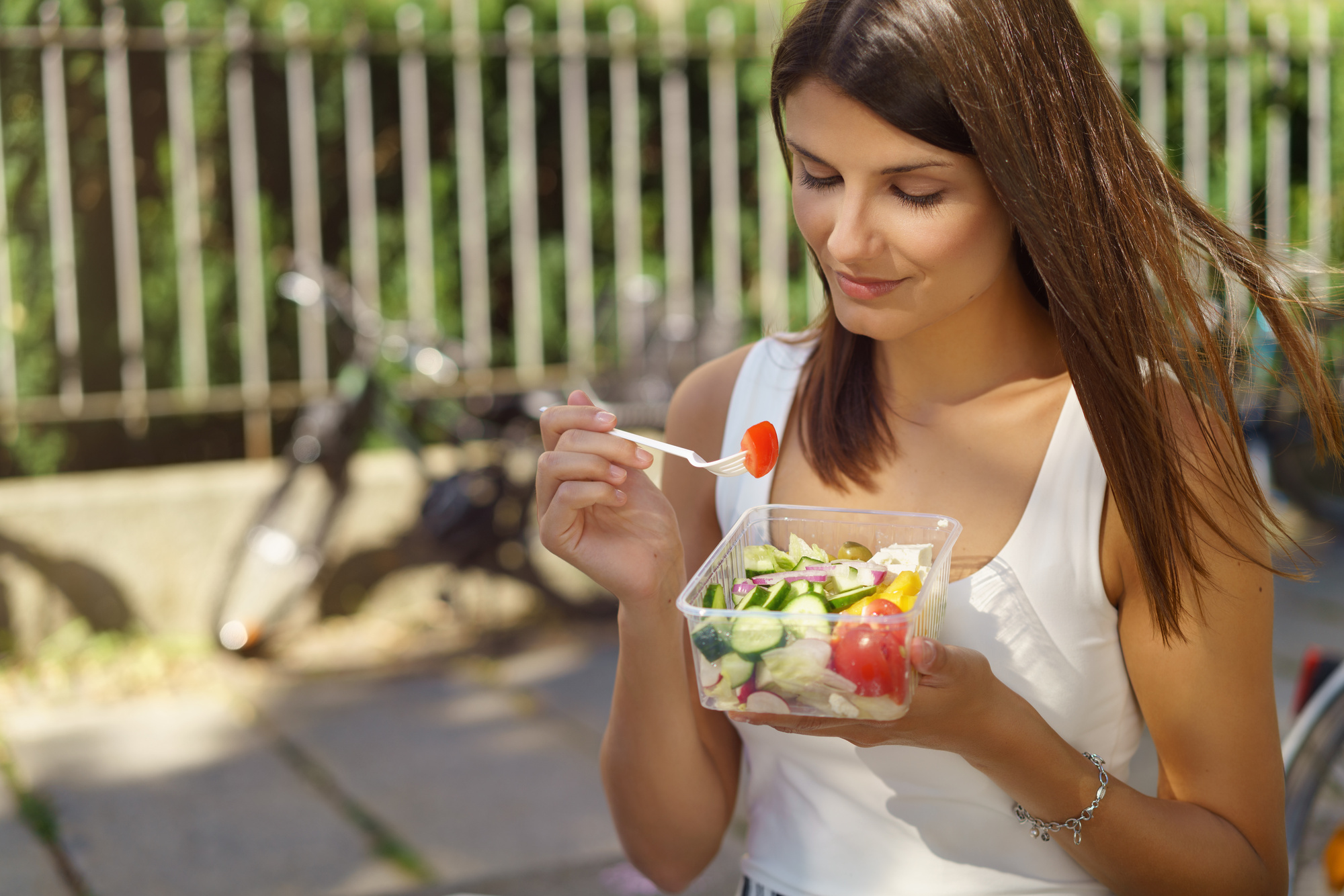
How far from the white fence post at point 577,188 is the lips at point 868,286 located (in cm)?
399

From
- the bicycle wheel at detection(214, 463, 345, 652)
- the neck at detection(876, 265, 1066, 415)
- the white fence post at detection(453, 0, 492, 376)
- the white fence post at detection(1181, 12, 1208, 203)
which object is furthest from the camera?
the white fence post at detection(1181, 12, 1208, 203)

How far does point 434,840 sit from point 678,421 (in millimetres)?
1716

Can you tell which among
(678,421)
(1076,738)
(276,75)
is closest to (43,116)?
(276,75)

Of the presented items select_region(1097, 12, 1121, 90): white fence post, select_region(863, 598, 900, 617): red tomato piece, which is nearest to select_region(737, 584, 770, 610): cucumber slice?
select_region(863, 598, 900, 617): red tomato piece

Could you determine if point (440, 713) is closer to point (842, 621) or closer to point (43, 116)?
point (43, 116)

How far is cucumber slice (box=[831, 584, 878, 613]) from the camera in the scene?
123cm

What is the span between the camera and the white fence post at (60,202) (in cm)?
448

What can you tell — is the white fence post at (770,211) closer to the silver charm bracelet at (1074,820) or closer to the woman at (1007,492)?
the woman at (1007,492)

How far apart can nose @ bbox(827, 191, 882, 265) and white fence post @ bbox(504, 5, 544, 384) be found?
3975mm

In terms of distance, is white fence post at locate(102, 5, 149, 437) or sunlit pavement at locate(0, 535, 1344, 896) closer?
sunlit pavement at locate(0, 535, 1344, 896)

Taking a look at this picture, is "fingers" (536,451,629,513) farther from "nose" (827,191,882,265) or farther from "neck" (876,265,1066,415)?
"neck" (876,265,1066,415)

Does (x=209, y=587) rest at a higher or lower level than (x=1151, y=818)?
lower

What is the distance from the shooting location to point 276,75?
5.13m

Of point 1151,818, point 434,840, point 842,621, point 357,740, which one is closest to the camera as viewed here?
point 842,621
